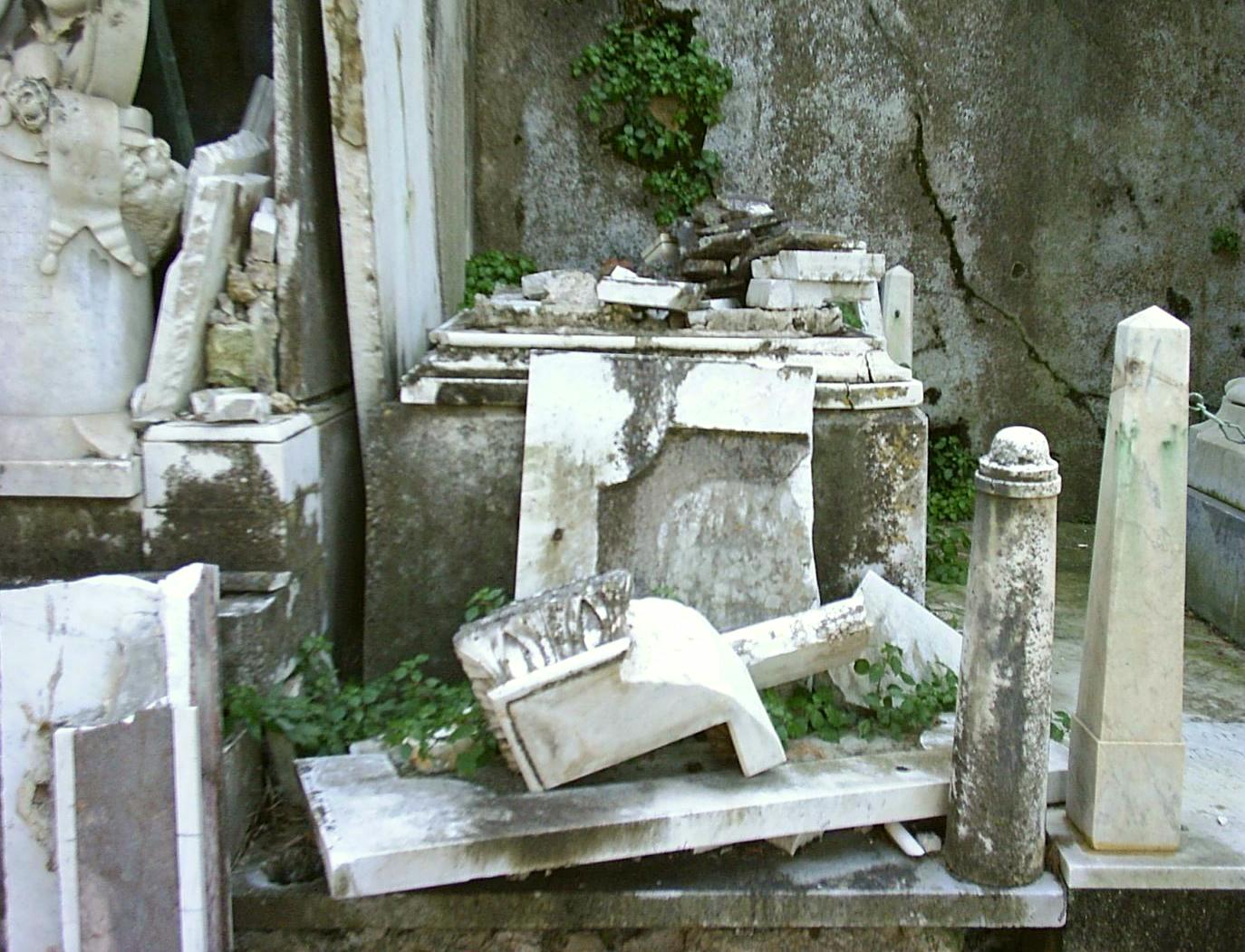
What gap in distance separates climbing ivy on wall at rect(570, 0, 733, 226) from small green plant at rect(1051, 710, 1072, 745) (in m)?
3.47

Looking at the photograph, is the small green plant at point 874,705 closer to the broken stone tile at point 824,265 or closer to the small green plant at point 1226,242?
the broken stone tile at point 824,265

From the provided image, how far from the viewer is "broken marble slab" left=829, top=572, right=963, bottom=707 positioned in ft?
8.89

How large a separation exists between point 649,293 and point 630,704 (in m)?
1.60

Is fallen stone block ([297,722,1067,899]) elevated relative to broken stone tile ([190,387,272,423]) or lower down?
lower down

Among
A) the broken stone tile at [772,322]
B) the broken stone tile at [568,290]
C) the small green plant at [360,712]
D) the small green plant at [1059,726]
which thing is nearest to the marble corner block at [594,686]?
the small green plant at [360,712]

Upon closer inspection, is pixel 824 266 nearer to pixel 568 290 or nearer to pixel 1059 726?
pixel 568 290

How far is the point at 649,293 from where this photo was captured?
3.41 m

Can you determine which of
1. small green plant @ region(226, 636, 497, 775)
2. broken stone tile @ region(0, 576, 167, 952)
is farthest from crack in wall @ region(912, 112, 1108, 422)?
broken stone tile @ region(0, 576, 167, 952)

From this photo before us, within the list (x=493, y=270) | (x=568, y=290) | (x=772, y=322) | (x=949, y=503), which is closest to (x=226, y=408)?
(x=568, y=290)

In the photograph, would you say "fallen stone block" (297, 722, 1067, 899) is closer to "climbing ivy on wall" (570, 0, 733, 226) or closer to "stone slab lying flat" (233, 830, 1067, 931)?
"stone slab lying flat" (233, 830, 1067, 931)

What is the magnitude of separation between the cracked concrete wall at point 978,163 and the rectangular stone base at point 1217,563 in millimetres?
1313

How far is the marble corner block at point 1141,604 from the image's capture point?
2219 mm

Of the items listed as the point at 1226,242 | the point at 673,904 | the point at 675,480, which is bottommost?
the point at 673,904

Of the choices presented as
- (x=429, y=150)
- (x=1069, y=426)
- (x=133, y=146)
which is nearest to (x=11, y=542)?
(x=133, y=146)
